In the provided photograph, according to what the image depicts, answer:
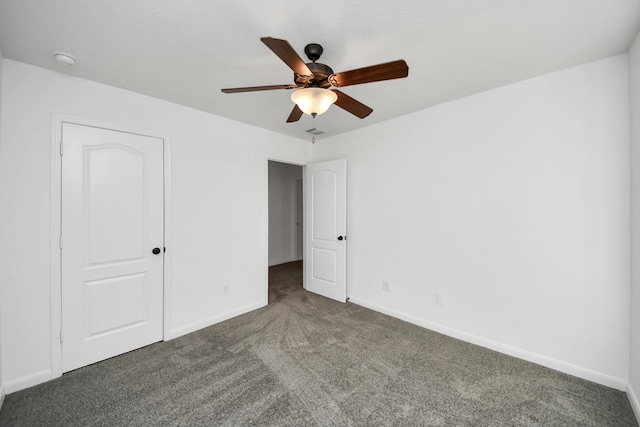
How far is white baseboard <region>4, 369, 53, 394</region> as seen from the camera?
191cm

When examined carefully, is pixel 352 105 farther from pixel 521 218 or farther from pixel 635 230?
pixel 635 230

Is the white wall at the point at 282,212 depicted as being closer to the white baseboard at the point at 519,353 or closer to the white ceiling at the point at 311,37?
the white baseboard at the point at 519,353

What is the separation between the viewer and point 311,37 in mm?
1688

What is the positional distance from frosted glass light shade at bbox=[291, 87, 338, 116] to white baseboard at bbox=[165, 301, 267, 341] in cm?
255

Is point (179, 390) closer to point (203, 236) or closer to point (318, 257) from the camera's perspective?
point (203, 236)

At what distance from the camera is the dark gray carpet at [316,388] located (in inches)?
66.2

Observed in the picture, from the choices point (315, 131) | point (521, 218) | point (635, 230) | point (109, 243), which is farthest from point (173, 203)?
point (635, 230)

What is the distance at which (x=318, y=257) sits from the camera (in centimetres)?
404

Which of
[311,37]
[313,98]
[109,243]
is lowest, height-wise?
[109,243]

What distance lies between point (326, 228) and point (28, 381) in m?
3.16

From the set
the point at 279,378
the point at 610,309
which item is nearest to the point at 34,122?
the point at 279,378

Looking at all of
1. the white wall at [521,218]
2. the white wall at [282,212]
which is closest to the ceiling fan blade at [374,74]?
the white wall at [521,218]

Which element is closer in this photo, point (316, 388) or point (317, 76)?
point (317, 76)

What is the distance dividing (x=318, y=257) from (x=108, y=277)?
252cm
